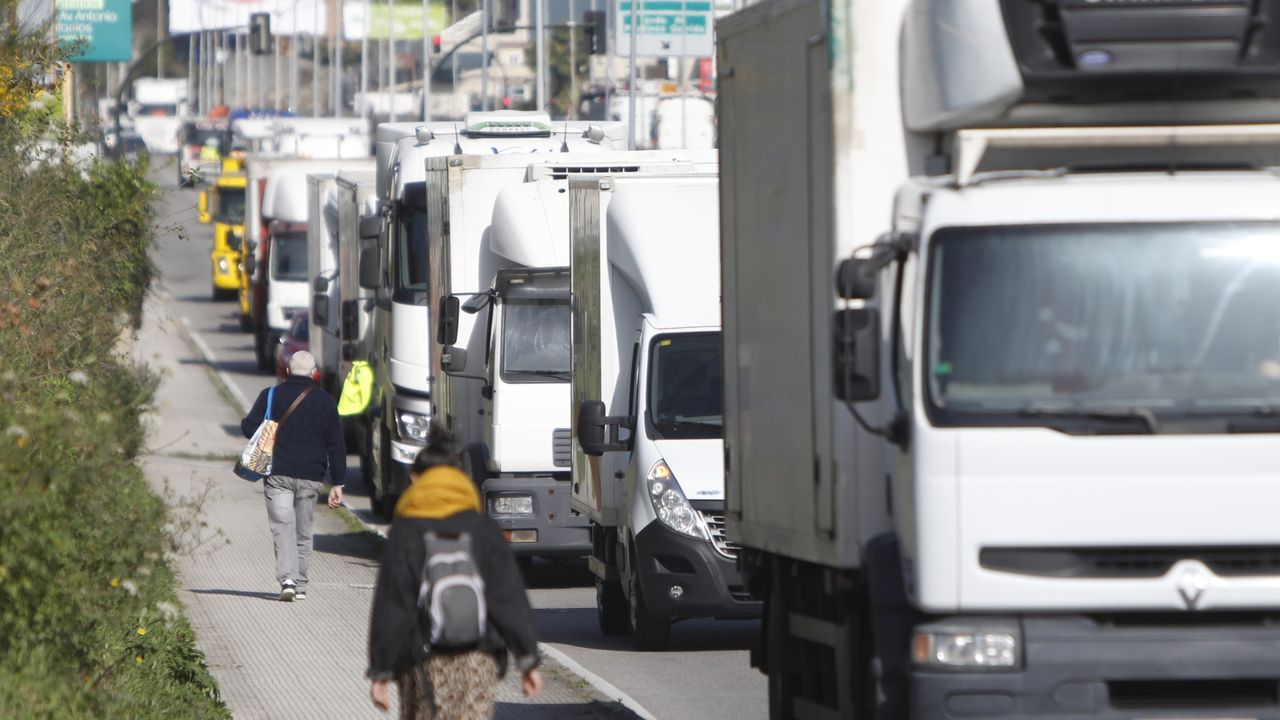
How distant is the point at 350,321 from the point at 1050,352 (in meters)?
17.6

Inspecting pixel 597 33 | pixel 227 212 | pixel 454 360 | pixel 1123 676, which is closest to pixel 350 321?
pixel 454 360

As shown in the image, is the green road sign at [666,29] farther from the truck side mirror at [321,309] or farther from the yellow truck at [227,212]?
the truck side mirror at [321,309]

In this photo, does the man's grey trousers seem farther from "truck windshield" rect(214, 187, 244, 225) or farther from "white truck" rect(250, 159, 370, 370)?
"truck windshield" rect(214, 187, 244, 225)

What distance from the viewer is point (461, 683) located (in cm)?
704

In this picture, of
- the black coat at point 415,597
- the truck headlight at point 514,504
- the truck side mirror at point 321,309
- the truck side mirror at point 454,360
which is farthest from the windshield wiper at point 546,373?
the truck side mirror at point 321,309

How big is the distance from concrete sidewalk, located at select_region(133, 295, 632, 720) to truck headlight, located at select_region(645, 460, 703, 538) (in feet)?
3.51

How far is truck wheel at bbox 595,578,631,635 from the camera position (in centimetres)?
1345

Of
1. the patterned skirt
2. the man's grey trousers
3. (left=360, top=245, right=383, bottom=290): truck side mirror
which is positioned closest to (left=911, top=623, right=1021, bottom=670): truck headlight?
the patterned skirt

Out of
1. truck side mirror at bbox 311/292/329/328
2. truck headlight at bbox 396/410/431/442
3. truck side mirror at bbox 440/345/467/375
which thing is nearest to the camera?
truck side mirror at bbox 440/345/467/375

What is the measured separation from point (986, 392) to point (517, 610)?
5.72 feet

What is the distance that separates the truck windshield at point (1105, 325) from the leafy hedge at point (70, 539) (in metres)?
3.31

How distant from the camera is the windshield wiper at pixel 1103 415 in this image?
6.86m

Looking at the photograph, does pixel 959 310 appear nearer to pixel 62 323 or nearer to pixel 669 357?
pixel 669 357

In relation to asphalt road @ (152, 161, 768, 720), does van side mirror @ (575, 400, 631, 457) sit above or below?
above
